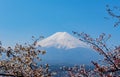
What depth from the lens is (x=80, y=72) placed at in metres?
14.5

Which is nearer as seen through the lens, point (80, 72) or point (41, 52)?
point (80, 72)

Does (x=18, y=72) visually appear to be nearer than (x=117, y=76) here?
No

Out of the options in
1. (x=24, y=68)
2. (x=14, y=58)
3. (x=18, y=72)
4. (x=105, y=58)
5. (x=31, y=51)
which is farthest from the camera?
(x=31, y=51)

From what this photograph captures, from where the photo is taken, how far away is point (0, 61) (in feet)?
56.2

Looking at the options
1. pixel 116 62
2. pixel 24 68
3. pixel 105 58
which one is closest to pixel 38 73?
pixel 24 68

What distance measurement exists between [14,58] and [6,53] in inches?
19.4

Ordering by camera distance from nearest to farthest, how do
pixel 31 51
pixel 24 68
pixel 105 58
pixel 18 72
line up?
pixel 105 58 → pixel 18 72 → pixel 24 68 → pixel 31 51

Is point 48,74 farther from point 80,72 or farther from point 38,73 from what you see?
point 80,72

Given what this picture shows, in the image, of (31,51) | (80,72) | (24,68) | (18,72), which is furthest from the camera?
(31,51)

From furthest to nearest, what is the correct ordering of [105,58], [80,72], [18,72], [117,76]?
[18,72]
[80,72]
[105,58]
[117,76]

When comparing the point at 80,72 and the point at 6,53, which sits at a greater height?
the point at 6,53

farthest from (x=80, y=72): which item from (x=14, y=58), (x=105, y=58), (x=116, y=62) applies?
(x=14, y=58)

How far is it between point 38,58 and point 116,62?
8068 mm

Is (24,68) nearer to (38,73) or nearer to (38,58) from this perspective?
(38,73)
